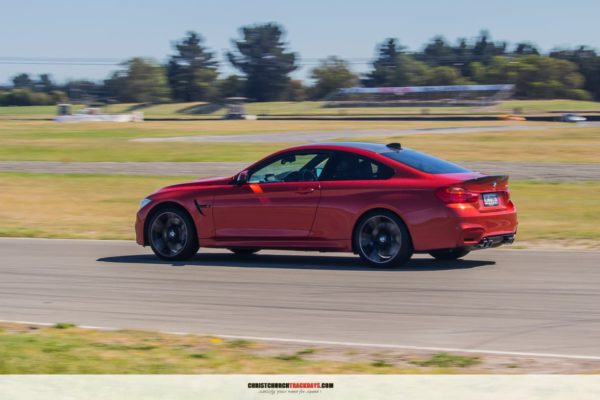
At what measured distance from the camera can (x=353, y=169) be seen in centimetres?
1213

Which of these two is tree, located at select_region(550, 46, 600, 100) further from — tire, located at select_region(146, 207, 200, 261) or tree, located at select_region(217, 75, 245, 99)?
tire, located at select_region(146, 207, 200, 261)

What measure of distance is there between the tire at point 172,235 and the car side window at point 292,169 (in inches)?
40.3

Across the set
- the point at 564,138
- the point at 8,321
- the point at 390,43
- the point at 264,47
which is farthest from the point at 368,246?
the point at 390,43

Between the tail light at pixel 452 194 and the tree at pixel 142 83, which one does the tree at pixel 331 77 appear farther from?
the tail light at pixel 452 194

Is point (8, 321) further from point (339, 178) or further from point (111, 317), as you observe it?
point (339, 178)

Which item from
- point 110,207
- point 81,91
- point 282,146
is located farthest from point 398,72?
point 110,207

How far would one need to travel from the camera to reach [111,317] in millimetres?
9094

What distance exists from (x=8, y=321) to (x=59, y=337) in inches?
50.3

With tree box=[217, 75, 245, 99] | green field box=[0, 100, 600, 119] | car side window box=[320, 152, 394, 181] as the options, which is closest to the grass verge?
car side window box=[320, 152, 394, 181]

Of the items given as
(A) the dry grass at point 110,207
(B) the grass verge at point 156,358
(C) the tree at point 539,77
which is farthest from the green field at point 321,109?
(B) the grass verge at point 156,358

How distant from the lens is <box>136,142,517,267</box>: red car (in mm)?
11531

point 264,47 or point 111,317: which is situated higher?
point 264,47

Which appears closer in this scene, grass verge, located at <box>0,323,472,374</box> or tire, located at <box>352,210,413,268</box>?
grass verge, located at <box>0,323,472,374</box>

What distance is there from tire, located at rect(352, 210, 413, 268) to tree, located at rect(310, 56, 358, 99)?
483 ft
